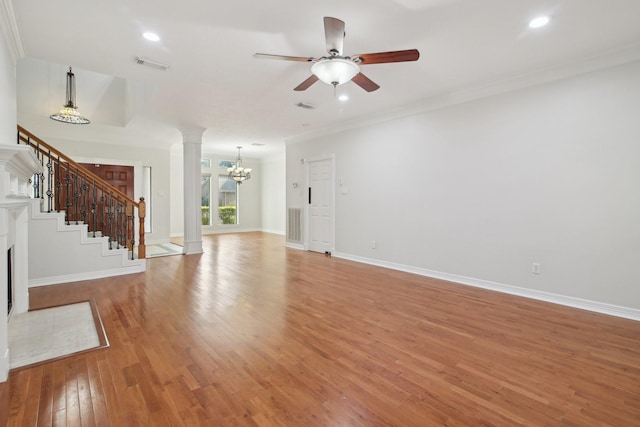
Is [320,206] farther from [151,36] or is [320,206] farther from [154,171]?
[154,171]

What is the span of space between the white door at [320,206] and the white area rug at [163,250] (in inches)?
122

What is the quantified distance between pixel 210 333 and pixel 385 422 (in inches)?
69.3

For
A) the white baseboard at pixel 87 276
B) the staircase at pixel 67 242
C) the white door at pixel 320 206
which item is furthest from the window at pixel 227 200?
the white baseboard at pixel 87 276

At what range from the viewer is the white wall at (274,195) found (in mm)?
10734

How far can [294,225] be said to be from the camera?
7.80 meters

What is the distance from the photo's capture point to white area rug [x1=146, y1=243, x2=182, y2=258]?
6727mm

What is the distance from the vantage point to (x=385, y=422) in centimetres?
169

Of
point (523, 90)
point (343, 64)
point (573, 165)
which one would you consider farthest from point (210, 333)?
point (523, 90)

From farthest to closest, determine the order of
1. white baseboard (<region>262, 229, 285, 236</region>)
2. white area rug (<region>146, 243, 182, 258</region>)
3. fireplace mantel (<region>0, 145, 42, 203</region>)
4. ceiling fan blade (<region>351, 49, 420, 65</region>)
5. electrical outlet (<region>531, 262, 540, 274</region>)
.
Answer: white baseboard (<region>262, 229, 285, 236</region>)
white area rug (<region>146, 243, 182, 258</region>)
electrical outlet (<region>531, 262, 540, 274</region>)
ceiling fan blade (<region>351, 49, 420, 65</region>)
fireplace mantel (<region>0, 145, 42, 203</region>)

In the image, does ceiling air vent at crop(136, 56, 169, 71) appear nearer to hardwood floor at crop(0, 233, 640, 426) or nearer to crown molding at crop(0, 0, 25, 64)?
crown molding at crop(0, 0, 25, 64)

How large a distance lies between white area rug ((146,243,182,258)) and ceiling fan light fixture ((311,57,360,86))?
562 cm

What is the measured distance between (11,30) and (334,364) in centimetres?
419

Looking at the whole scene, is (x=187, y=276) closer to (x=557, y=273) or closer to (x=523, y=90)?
(x=557, y=273)

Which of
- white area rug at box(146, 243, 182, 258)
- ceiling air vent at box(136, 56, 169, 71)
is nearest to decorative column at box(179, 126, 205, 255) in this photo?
white area rug at box(146, 243, 182, 258)
